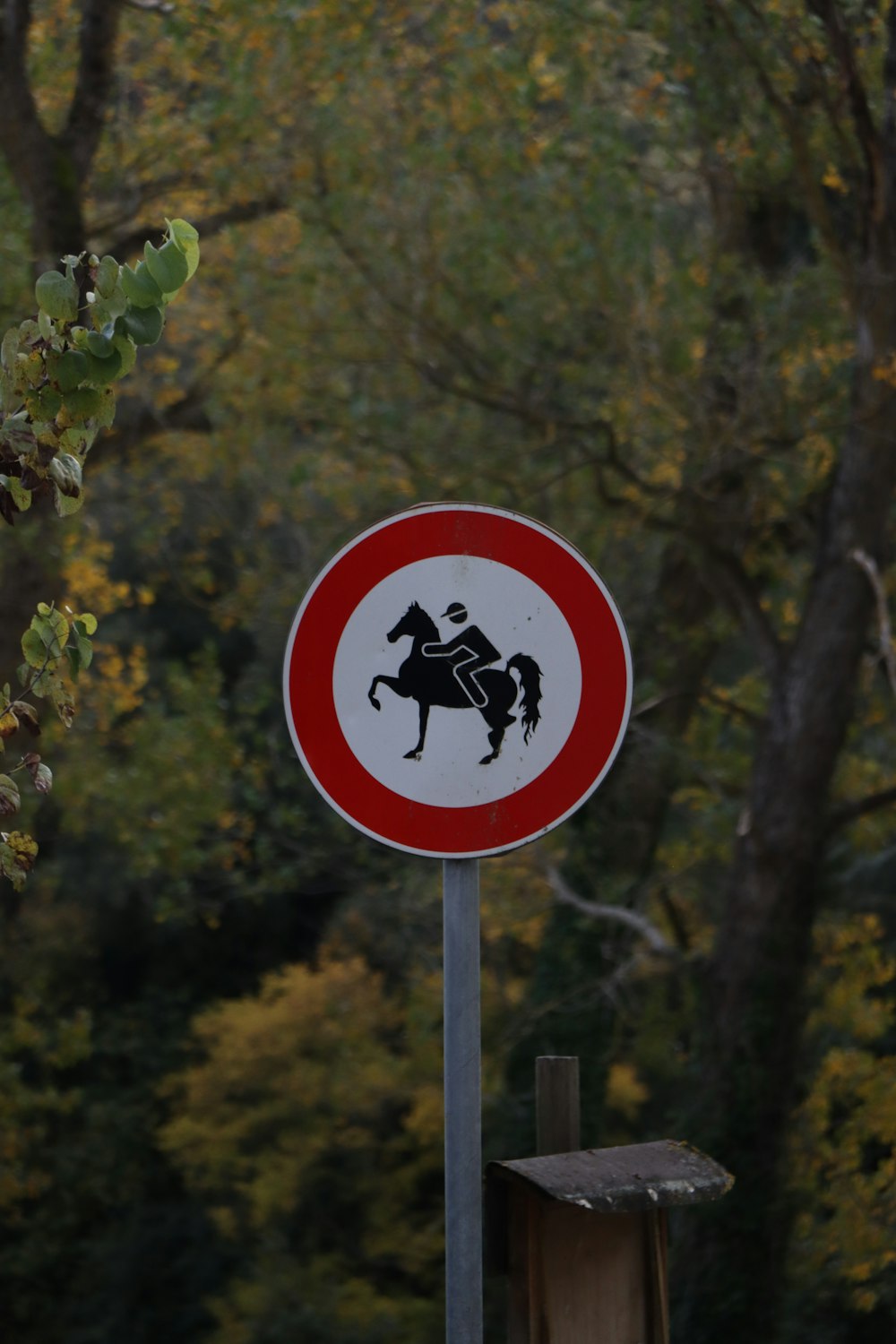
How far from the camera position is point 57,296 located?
7.63 feet

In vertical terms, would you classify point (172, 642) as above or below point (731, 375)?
above

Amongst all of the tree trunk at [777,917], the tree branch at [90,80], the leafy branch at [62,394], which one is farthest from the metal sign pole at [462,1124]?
the tree branch at [90,80]

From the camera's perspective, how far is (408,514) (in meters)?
2.44

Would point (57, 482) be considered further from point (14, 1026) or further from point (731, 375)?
point (14, 1026)

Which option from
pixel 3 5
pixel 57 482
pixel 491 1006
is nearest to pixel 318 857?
pixel 491 1006

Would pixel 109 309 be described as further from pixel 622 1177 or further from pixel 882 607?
pixel 882 607

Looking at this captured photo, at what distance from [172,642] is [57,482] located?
65.8 ft

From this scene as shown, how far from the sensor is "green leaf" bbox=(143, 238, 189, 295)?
7.31 ft

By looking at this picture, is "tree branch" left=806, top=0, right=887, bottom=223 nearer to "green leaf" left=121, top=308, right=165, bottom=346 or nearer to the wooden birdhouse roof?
"green leaf" left=121, top=308, right=165, bottom=346

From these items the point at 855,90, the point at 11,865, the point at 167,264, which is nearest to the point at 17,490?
the point at 167,264

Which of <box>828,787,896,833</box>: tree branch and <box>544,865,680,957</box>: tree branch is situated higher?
<box>828,787,896,833</box>: tree branch

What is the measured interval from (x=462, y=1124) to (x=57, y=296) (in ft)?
4.37

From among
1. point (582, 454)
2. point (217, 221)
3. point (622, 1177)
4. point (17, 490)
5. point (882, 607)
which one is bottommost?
point (622, 1177)

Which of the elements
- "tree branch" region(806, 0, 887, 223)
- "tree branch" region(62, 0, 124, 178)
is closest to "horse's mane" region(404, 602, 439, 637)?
"tree branch" region(806, 0, 887, 223)
